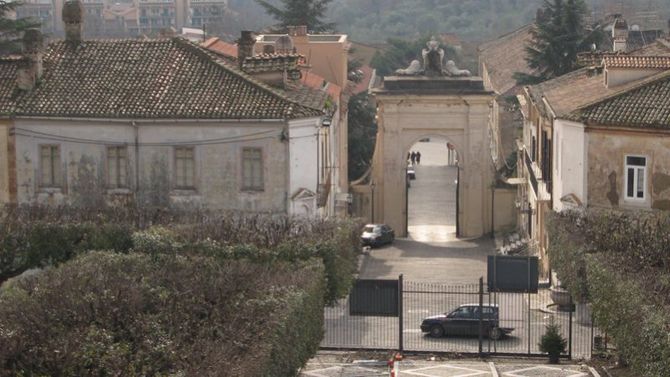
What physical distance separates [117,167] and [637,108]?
54.9 feet

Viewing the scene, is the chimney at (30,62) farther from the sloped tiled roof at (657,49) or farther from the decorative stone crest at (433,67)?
the sloped tiled roof at (657,49)

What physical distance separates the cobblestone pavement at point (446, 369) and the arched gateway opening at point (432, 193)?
26.7 meters

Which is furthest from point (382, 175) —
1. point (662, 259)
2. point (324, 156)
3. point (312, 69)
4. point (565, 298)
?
point (662, 259)

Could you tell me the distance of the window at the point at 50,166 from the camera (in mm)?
51531

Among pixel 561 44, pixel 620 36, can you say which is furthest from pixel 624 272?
pixel 561 44

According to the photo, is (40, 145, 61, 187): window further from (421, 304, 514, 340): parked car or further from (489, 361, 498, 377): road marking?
(489, 361, 498, 377): road marking

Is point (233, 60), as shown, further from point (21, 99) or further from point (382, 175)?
point (382, 175)

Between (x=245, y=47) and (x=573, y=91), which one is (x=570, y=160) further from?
(x=245, y=47)

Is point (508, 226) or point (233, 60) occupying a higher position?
point (233, 60)

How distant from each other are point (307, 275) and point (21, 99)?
17.4m

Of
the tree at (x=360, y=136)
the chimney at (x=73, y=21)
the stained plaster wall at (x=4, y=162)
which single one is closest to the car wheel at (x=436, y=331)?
the stained plaster wall at (x=4, y=162)

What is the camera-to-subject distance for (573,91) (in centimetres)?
5584

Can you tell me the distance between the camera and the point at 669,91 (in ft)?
157

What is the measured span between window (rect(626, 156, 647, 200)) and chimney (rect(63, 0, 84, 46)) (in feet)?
64.0
